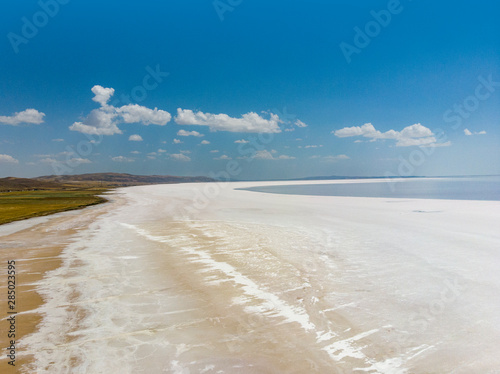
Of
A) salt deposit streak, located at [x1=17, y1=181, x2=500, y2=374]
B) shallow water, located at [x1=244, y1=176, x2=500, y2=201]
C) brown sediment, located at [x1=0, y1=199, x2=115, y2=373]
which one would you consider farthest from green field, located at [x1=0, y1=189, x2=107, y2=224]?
shallow water, located at [x1=244, y1=176, x2=500, y2=201]

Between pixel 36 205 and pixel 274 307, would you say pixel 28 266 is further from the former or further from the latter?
pixel 36 205

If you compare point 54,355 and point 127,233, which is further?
point 127,233

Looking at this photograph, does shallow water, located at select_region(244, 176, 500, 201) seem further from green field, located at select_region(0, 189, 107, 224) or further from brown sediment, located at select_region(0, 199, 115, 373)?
brown sediment, located at select_region(0, 199, 115, 373)

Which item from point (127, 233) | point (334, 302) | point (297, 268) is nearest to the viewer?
point (334, 302)

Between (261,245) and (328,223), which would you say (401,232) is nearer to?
(328,223)

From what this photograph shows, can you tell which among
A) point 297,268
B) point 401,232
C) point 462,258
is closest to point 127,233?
point 297,268
